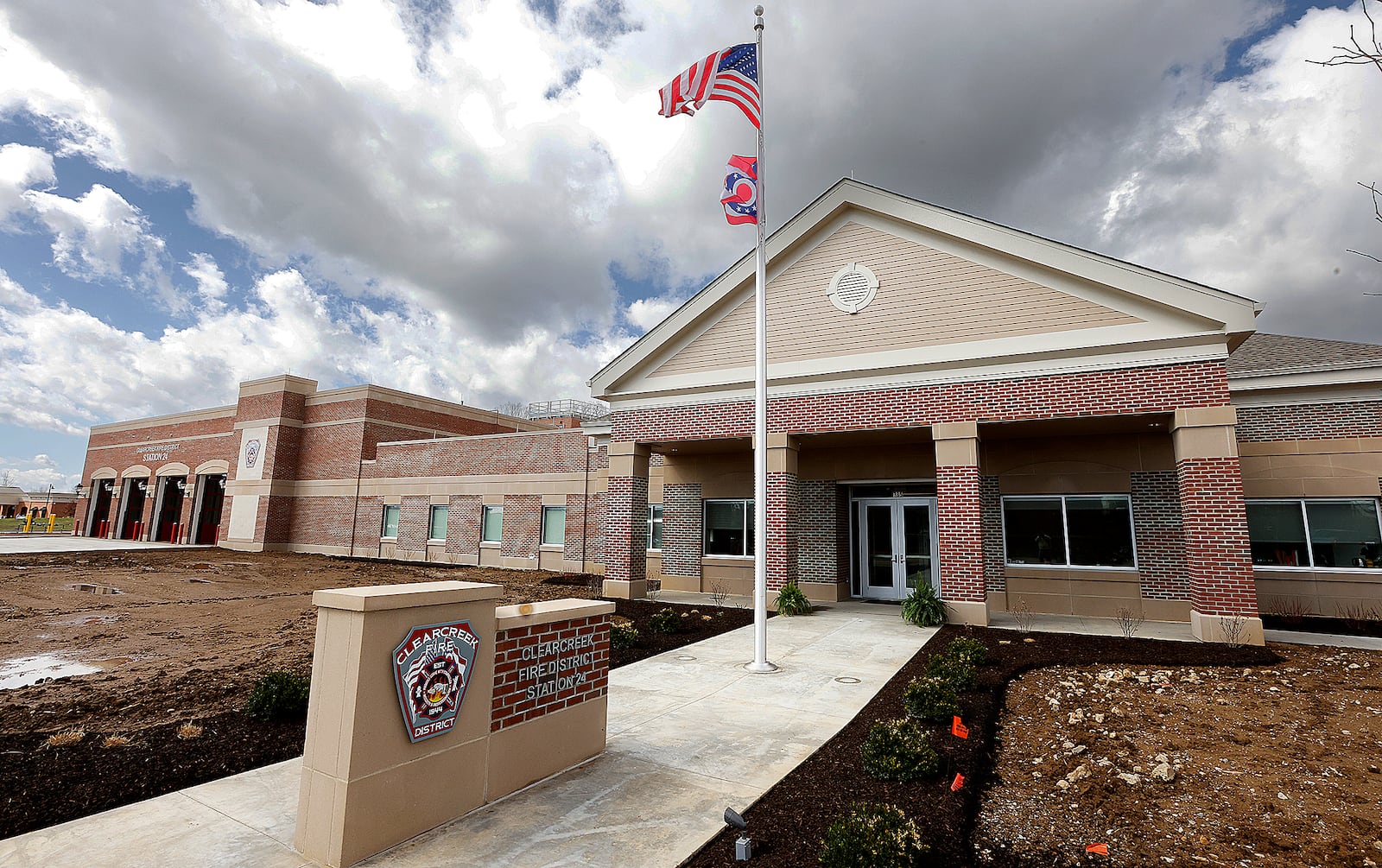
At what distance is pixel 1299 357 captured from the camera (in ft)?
45.8

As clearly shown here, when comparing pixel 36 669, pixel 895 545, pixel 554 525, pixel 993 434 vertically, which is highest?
pixel 993 434

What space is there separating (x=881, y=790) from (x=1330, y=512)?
Result: 46.0 feet

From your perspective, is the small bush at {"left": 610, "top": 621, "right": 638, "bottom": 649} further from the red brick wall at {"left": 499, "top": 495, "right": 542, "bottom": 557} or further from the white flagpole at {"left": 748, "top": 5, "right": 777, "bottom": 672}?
the red brick wall at {"left": 499, "top": 495, "right": 542, "bottom": 557}

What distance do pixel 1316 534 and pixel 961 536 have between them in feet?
24.3

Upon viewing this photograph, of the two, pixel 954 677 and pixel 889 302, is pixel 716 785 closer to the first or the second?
pixel 954 677

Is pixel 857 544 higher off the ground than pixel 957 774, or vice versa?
pixel 857 544

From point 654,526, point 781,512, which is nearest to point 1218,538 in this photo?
point 781,512

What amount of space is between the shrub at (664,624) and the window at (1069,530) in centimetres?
807

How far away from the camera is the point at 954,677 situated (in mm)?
7734

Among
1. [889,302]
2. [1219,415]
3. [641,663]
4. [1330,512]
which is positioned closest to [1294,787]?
[641,663]

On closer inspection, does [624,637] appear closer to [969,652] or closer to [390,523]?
[969,652]

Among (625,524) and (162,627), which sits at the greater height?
(625,524)

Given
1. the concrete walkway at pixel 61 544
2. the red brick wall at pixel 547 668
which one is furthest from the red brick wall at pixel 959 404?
the concrete walkway at pixel 61 544

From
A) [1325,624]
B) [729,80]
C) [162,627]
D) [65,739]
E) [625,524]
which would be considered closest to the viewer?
[65,739]
